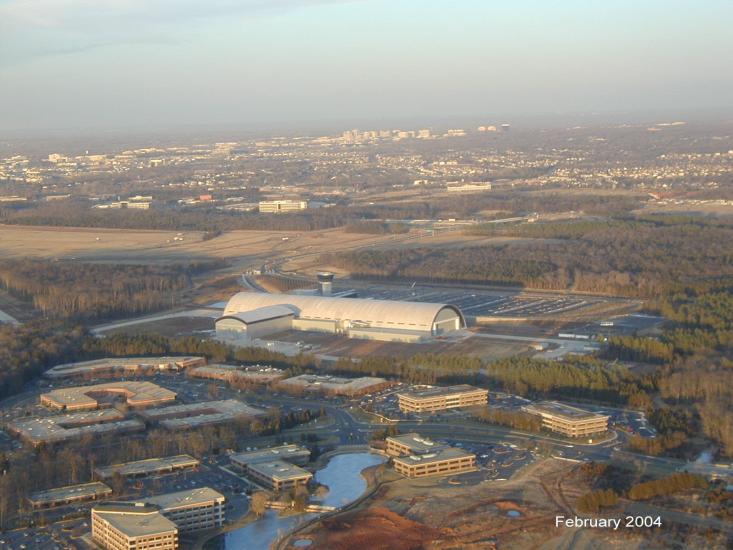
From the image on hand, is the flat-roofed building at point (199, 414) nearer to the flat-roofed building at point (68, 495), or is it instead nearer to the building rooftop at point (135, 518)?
the flat-roofed building at point (68, 495)

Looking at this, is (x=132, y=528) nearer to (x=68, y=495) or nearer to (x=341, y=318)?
(x=68, y=495)

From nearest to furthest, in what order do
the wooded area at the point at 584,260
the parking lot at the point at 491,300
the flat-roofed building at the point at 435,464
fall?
the flat-roofed building at the point at 435,464 < the parking lot at the point at 491,300 < the wooded area at the point at 584,260

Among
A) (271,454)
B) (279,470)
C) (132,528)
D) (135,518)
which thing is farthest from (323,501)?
(132,528)

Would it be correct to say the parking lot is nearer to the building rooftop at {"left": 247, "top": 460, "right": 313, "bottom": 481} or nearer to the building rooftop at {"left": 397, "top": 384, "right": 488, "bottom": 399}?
the building rooftop at {"left": 397, "top": 384, "right": 488, "bottom": 399}

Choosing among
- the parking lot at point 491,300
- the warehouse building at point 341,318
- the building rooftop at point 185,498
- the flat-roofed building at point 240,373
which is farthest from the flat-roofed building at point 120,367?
the building rooftop at point 185,498

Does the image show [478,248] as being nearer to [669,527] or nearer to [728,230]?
[728,230]
